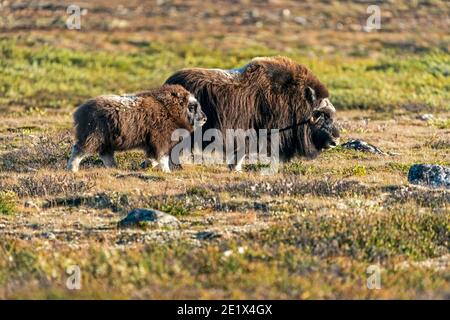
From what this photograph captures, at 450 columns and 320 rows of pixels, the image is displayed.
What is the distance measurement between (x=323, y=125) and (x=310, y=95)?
1.72 feet

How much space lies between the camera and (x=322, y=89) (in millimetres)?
11398

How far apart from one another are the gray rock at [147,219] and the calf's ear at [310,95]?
3.96 meters

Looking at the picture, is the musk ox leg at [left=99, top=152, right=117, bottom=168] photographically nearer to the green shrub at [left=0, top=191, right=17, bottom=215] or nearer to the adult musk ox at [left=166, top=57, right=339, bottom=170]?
the adult musk ox at [left=166, top=57, right=339, bottom=170]

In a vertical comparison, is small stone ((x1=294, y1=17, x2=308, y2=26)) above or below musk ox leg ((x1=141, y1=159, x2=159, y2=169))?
below

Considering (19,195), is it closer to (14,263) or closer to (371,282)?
(14,263)

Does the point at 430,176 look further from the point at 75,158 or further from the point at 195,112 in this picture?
the point at 75,158

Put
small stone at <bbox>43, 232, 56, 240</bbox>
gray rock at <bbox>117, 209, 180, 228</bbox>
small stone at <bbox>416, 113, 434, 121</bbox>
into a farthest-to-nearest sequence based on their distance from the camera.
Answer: small stone at <bbox>416, 113, 434, 121</bbox> → gray rock at <bbox>117, 209, 180, 228</bbox> → small stone at <bbox>43, 232, 56, 240</bbox>

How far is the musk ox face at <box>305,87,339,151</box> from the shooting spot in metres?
11.4

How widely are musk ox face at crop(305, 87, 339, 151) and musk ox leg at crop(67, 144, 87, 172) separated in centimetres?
306

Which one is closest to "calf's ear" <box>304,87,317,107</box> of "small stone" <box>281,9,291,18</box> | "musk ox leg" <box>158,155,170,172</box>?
"musk ox leg" <box>158,155,170,172</box>

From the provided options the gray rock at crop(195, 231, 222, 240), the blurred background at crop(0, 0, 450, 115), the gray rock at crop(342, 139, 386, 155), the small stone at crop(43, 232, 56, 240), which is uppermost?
the gray rock at crop(195, 231, 222, 240)

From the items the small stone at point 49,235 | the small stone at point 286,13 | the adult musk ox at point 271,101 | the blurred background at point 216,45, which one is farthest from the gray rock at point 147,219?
the small stone at point 286,13

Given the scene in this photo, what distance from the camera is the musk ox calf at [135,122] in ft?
33.3

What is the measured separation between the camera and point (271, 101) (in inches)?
433
